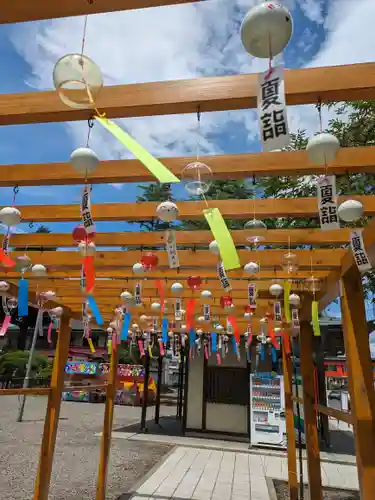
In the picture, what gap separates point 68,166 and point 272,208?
65.6 inches

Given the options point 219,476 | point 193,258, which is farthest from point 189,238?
point 219,476

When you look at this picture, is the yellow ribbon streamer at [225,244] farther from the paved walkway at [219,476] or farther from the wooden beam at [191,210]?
the paved walkway at [219,476]

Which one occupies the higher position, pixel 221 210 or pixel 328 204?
pixel 221 210

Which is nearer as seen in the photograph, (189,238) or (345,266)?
(345,266)

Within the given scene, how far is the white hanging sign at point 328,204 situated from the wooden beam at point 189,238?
0.88 m

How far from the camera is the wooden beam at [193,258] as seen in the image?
13.0 ft

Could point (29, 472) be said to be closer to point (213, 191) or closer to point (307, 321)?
point (307, 321)

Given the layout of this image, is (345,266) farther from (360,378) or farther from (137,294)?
(137,294)

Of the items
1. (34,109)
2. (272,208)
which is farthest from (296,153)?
(34,109)

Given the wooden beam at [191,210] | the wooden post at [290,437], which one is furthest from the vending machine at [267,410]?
the wooden beam at [191,210]

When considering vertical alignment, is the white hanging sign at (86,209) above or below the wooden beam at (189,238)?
below

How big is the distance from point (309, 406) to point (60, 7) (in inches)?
179

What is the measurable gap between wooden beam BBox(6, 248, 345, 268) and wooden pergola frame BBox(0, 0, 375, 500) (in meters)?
0.01

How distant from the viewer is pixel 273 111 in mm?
1660
